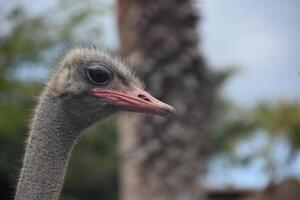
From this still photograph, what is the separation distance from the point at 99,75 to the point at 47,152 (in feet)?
1.53

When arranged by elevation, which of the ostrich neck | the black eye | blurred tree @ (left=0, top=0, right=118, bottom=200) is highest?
blurred tree @ (left=0, top=0, right=118, bottom=200)

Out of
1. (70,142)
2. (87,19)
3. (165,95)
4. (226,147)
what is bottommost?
(70,142)

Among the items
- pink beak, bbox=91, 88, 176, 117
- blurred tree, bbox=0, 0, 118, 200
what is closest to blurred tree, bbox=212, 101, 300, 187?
blurred tree, bbox=0, 0, 118, 200

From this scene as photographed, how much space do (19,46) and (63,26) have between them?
1207 millimetres

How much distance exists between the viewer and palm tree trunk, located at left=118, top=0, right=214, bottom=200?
8.62 metres

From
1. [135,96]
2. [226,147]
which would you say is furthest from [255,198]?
[226,147]

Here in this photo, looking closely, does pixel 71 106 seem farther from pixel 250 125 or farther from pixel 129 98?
pixel 250 125

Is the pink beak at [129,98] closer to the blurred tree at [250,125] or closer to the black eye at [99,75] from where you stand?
the black eye at [99,75]

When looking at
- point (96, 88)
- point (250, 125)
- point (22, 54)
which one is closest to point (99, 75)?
point (96, 88)

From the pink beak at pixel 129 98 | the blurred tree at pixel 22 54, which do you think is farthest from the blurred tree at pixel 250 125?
the pink beak at pixel 129 98

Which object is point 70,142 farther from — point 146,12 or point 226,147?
point 226,147

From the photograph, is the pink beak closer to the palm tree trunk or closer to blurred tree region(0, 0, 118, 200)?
the palm tree trunk

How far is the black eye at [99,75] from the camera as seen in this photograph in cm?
406

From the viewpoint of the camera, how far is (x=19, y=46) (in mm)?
14969
